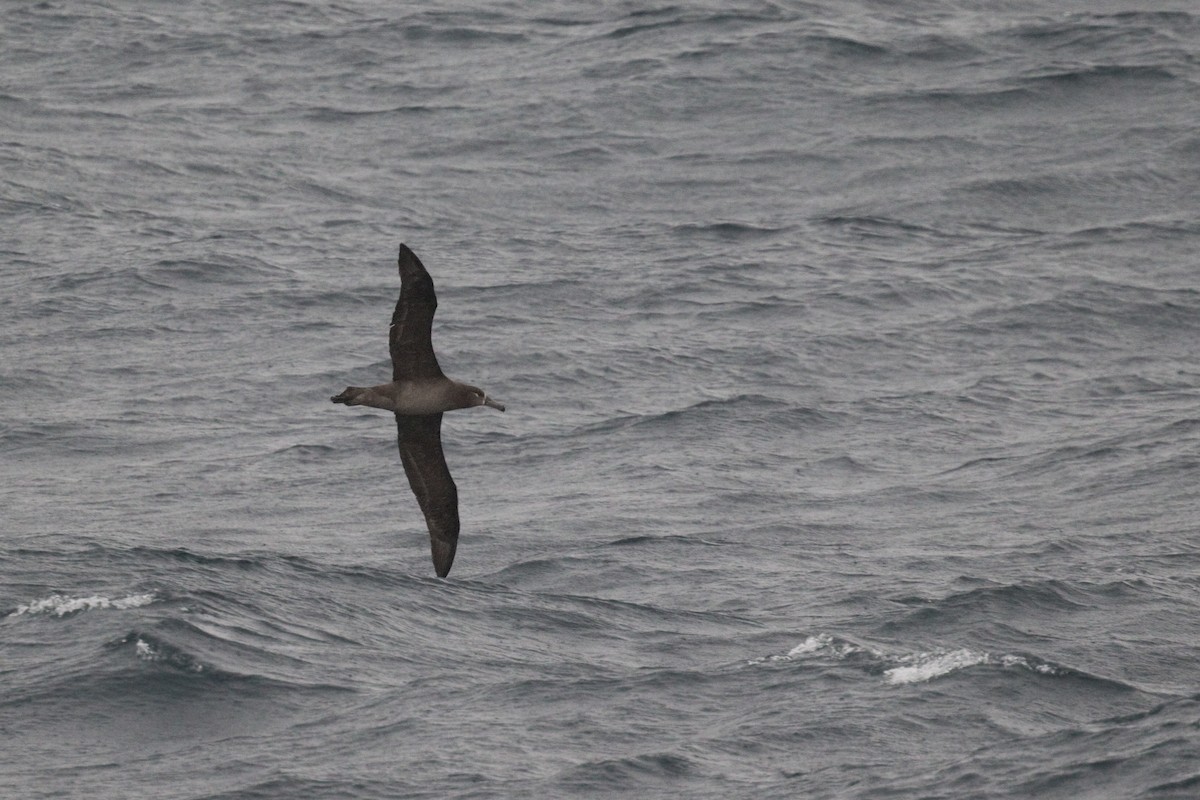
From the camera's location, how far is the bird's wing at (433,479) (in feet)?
53.7

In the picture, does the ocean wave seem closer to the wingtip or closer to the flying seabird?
the wingtip

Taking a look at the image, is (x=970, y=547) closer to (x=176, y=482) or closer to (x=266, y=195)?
(x=176, y=482)

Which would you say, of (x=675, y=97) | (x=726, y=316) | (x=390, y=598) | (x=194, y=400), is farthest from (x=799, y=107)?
(x=390, y=598)

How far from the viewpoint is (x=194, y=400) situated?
2717 cm

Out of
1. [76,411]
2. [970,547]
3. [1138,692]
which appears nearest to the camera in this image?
[1138,692]

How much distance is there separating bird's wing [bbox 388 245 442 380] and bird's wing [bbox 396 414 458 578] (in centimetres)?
72

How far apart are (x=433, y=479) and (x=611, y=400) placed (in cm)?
1124

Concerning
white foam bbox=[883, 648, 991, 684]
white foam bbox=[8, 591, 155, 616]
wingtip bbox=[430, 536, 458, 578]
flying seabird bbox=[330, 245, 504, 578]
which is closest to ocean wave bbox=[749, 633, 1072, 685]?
white foam bbox=[883, 648, 991, 684]

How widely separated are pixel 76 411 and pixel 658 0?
58.7ft

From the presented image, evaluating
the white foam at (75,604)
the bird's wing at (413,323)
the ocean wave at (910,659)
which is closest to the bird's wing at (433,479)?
the bird's wing at (413,323)

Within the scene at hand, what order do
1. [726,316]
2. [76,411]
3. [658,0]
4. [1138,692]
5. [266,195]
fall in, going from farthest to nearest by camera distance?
[658,0], [266,195], [726,316], [76,411], [1138,692]

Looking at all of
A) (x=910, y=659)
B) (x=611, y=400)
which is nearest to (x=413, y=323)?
(x=910, y=659)

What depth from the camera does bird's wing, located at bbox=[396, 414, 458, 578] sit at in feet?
53.7

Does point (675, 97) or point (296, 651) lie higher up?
point (675, 97)
